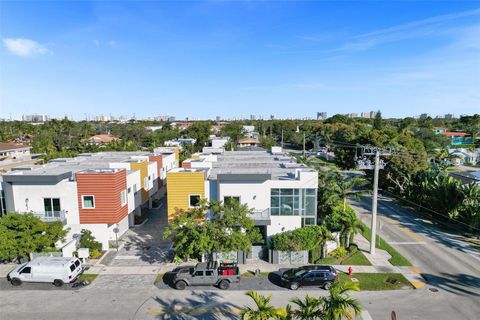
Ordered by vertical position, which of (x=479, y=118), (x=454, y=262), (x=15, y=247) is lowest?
(x=454, y=262)

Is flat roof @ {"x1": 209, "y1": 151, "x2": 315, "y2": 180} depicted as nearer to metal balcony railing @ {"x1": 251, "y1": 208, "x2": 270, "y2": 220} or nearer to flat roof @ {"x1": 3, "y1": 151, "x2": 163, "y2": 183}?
metal balcony railing @ {"x1": 251, "y1": 208, "x2": 270, "y2": 220}

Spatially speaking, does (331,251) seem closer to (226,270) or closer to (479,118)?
(226,270)

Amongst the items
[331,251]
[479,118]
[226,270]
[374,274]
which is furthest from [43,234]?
[479,118]

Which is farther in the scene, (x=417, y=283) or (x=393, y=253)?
(x=393, y=253)

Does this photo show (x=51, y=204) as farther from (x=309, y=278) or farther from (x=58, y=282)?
(x=309, y=278)

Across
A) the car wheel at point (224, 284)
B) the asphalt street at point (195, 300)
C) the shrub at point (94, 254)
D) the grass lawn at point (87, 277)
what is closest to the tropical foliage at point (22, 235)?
the asphalt street at point (195, 300)

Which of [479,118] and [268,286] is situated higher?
[479,118]

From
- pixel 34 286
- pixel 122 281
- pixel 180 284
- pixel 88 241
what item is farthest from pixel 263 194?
pixel 34 286

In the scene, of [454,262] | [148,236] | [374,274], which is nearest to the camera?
[374,274]
